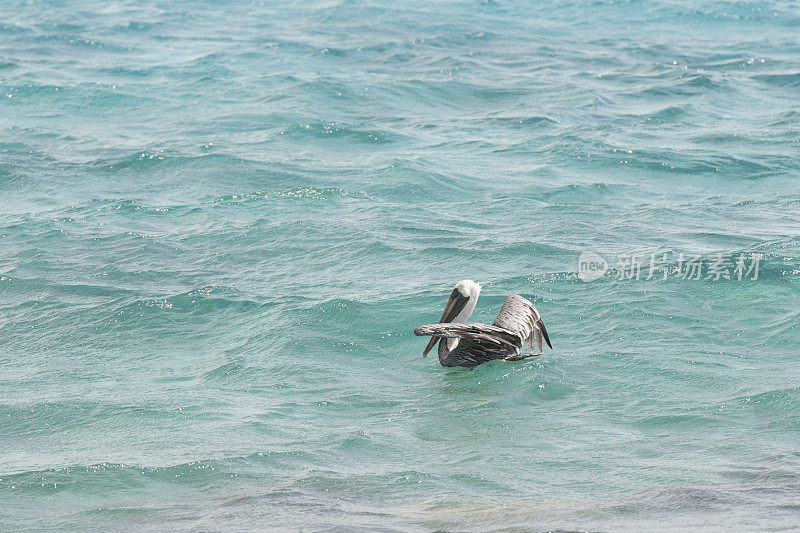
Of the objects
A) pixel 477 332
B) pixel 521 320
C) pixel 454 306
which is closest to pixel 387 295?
pixel 454 306

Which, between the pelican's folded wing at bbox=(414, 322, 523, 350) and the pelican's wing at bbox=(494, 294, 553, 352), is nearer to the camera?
the pelican's folded wing at bbox=(414, 322, 523, 350)

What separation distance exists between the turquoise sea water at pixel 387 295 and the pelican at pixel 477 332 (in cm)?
17

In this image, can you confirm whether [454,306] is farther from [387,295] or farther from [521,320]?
[387,295]

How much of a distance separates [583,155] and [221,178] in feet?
19.5

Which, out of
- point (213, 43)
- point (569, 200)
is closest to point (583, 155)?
point (569, 200)

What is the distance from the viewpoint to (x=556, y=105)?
20.8 metres

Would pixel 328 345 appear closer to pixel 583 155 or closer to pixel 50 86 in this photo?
pixel 583 155

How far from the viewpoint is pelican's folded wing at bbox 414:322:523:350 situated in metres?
8.06

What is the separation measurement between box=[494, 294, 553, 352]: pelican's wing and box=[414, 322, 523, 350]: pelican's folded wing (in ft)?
0.26

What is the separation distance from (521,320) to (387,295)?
234cm

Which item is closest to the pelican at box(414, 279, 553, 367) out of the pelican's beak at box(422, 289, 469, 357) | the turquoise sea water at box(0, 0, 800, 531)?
the pelican's beak at box(422, 289, 469, 357)

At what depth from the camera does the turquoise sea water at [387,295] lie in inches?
255

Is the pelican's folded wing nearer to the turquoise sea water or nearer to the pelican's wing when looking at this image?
the pelican's wing

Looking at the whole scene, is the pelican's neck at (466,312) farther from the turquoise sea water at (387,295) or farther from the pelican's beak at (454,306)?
the turquoise sea water at (387,295)
